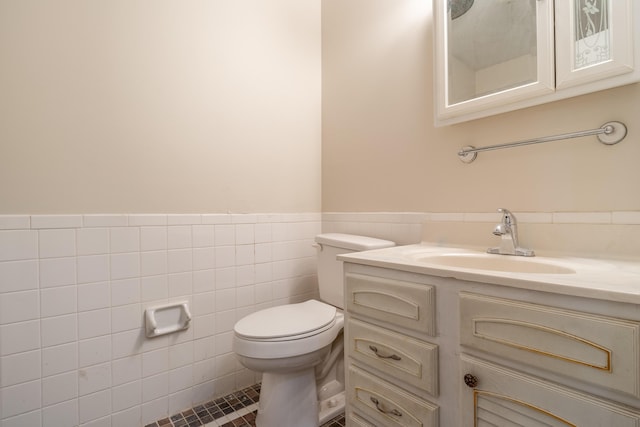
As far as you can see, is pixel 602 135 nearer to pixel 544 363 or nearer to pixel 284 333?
pixel 544 363

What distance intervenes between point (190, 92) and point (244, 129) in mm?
303

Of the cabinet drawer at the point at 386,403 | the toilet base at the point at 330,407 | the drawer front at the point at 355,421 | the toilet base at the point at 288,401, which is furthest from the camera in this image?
the toilet base at the point at 330,407

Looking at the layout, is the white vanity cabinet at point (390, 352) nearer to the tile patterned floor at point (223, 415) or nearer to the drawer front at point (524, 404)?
the drawer front at point (524, 404)

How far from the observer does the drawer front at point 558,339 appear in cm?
51

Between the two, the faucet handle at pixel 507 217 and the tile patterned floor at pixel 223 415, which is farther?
the tile patterned floor at pixel 223 415

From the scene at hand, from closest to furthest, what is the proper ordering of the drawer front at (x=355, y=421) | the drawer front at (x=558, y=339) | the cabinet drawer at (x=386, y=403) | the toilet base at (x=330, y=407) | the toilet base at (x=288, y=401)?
the drawer front at (x=558, y=339) → the cabinet drawer at (x=386, y=403) → the drawer front at (x=355, y=421) → the toilet base at (x=288, y=401) → the toilet base at (x=330, y=407)

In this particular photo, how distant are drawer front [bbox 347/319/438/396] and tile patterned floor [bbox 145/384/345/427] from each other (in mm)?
609

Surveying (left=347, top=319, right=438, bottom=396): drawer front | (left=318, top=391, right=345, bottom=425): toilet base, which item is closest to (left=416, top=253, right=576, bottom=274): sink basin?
(left=347, top=319, right=438, bottom=396): drawer front

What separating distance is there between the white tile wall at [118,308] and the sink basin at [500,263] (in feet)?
3.15

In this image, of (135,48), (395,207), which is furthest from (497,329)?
(135,48)

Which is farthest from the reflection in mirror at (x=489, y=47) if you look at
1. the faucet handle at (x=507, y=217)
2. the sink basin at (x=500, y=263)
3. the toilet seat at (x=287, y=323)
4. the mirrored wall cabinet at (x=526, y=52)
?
the toilet seat at (x=287, y=323)

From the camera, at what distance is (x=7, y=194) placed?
40.1 inches

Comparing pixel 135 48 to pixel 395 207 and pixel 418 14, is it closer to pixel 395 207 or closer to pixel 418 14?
pixel 418 14

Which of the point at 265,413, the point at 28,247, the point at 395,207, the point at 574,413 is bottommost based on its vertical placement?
the point at 265,413
